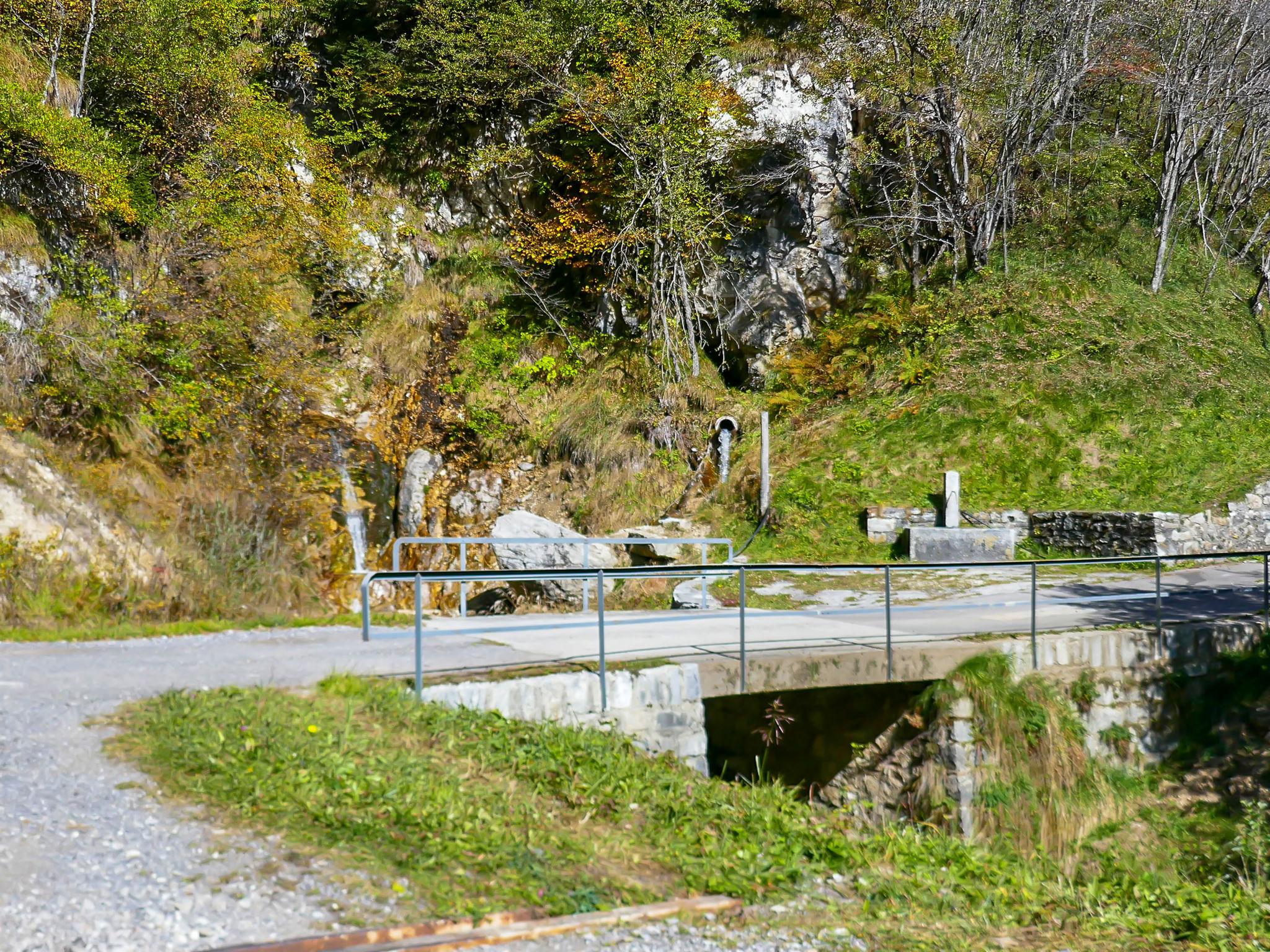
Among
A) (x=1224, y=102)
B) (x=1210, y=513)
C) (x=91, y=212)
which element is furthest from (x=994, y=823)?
(x=1224, y=102)

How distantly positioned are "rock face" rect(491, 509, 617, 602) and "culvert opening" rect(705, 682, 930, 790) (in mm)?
4219

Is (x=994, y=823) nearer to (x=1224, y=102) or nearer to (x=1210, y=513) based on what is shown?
(x=1210, y=513)

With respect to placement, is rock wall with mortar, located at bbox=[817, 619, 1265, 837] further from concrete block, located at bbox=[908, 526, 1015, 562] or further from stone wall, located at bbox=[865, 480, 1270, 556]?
stone wall, located at bbox=[865, 480, 1270, 556]

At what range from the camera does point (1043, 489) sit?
17281 mm

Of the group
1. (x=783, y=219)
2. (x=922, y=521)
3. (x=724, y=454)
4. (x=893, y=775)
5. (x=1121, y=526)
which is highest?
(x=783, y=219)

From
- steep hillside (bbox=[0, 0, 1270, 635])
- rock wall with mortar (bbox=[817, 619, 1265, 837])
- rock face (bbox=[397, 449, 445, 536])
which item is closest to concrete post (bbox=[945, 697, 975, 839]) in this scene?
rock wall with mortar (bbox=[817, 619, 1265, 837])

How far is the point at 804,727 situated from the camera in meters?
9.22

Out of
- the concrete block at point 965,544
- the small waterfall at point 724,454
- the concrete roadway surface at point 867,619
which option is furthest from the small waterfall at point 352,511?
the concrete block at point 965,544

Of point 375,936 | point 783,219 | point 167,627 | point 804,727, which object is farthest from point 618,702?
point 783,219

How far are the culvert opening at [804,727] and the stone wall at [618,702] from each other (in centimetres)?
129

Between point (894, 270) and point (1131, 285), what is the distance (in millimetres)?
5114

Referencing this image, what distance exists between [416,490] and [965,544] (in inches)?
386

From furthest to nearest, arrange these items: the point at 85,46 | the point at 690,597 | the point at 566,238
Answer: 1. the point at 566,238
2. the point at 85,46
3. the point at 690,597

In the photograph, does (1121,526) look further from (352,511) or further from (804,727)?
(352,511)
